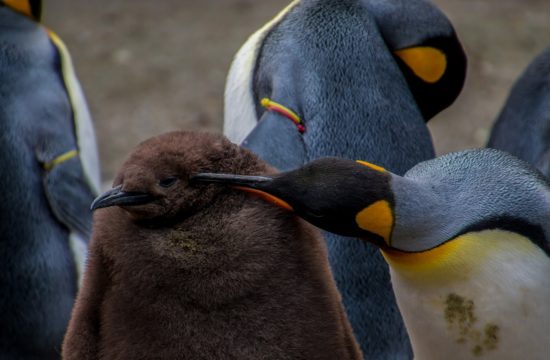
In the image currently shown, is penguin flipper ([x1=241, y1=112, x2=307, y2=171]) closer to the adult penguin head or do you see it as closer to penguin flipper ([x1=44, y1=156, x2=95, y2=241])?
penguin flipper ([x1=44, y1=156, x2=95, y2=241])

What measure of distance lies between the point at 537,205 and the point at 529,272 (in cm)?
10

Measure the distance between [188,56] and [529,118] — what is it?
2.91m

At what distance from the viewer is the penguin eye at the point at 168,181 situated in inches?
48.9

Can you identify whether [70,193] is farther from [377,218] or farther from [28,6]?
[377,218]

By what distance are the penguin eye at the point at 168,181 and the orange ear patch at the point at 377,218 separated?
251 mm

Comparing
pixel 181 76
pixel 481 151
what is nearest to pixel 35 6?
pixel 481 151

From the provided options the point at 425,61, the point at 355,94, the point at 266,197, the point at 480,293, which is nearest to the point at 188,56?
the point at 425,61

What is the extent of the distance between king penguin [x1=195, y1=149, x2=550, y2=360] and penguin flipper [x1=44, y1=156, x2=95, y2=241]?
1.02 meters

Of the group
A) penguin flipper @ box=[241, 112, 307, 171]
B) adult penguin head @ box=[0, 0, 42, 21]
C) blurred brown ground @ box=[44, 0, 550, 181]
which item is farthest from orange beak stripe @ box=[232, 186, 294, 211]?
blurred brown ground @ box=[44, 0, 550, 181]

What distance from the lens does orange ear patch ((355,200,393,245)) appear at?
4.39 ft

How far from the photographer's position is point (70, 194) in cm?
233

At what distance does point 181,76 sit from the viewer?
490cm

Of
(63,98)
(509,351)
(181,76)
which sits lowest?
(181,76)

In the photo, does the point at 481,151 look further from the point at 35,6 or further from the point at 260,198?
the point at 35,6
